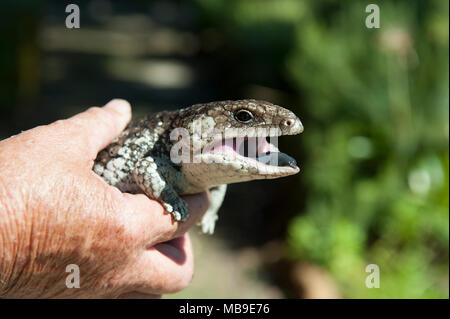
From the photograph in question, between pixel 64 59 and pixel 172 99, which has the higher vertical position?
pixel 64 59

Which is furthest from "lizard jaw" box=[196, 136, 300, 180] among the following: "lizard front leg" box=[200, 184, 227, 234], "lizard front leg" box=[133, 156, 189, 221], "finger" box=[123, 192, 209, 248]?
"lizard front leg" box=[200, 184, 227, 234]

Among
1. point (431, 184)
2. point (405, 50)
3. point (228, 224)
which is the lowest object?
point (228, 224)

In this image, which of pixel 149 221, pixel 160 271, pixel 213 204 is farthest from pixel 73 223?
pixel 213 204

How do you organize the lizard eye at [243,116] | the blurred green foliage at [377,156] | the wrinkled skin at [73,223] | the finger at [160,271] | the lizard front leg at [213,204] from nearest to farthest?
1. the wrinkled skin at [73,223]
2. the lizard eye at [243,116]
3. the finger at [160,271]
4. the lizard front leg at [213,204]
5. the blurred green foliage at [377,156]

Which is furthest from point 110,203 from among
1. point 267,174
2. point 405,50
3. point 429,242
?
point 405,50

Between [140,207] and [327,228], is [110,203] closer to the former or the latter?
[140,207]

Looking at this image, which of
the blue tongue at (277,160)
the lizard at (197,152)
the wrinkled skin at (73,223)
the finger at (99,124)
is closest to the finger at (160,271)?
the wrinkled skin at (73,223)

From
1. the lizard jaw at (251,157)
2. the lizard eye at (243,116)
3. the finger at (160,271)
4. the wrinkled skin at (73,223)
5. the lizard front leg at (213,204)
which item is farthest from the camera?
the lizard front leg at (213,204)

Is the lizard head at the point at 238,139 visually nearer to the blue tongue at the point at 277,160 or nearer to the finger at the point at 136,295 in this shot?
the blue tongue at the point at 277,160

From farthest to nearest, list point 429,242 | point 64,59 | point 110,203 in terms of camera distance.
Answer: point 64,59
point 429,242
point 110,203
